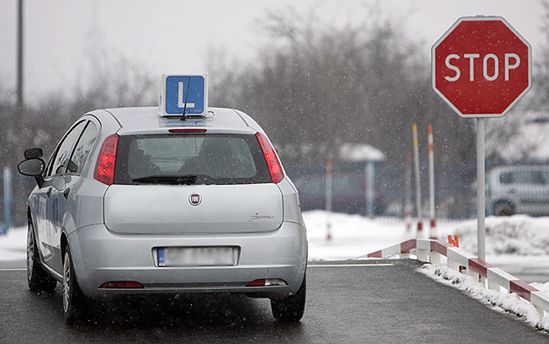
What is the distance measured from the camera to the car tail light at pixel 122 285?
758 centimetres

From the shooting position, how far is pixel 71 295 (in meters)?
7.98

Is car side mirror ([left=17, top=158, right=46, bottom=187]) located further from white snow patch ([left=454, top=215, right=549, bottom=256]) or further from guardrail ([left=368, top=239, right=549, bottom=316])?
white snow patch ([left=454, top=215, right=549, bottom=256])

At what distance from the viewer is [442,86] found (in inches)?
410

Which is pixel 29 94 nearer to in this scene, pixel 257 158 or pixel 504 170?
pixel 504 170

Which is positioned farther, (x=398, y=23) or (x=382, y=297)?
(x=398, y=23)

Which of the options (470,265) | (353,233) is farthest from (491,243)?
(353,233)

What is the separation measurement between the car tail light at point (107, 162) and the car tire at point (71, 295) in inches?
25.5

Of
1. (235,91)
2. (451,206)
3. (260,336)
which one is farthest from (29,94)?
(260,336)

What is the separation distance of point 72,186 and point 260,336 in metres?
1.81

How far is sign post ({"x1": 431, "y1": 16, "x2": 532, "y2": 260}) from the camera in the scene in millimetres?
10281

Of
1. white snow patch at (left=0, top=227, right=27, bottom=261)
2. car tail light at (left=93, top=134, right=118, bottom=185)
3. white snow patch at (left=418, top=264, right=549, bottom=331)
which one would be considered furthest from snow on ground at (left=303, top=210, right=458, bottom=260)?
car tail light at (left=93, top=134, right=118, bottom=185)

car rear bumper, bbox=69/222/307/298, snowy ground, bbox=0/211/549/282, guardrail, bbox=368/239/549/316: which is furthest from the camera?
snowy ground, bbox=0/211/549/282

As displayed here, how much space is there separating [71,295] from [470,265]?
376 cm

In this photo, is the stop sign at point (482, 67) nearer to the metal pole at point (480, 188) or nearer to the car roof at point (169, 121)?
the metal pole at point (480, 188)
